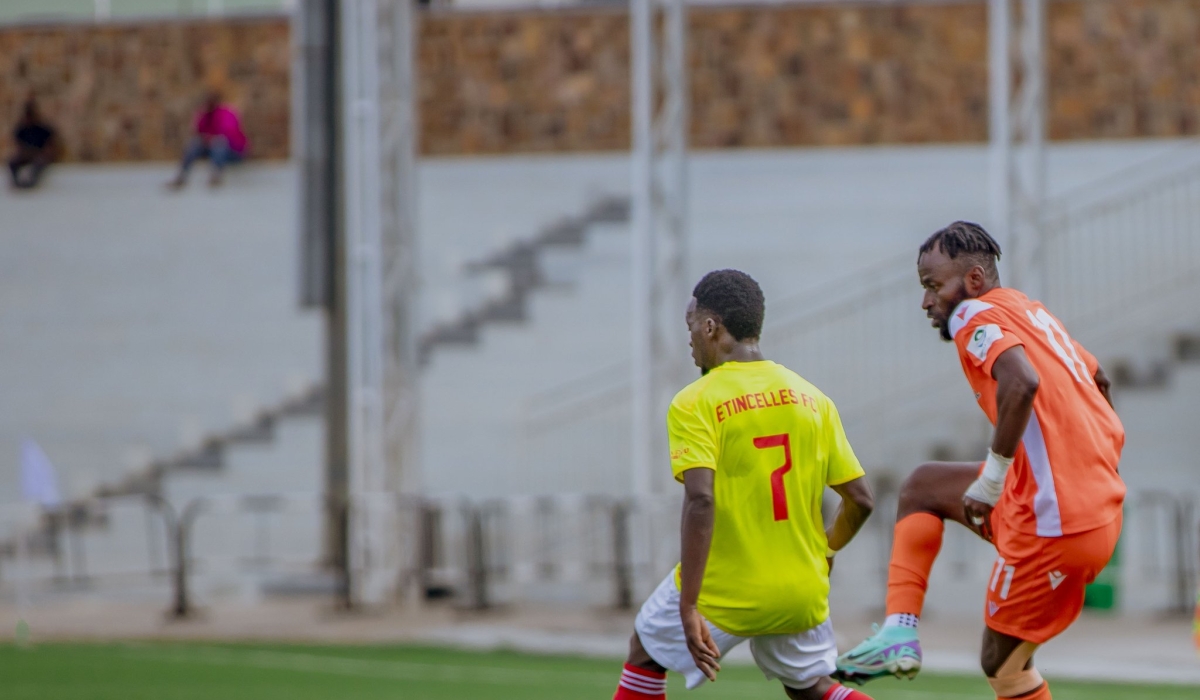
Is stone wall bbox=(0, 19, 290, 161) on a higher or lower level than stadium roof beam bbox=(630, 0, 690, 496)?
higher

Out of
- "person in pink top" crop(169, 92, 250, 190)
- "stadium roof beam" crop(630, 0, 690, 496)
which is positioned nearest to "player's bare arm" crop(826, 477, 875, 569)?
"stadium roof beam" crop(630, 0, 690, 496)

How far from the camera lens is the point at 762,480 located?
217 inches

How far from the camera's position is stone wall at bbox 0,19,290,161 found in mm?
23672

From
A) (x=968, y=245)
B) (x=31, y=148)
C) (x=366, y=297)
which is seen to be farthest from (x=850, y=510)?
(x=31, y=148)

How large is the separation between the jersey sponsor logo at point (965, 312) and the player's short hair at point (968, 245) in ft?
0.51

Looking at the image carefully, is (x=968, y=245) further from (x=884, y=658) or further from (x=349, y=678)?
(x=349, y=678)

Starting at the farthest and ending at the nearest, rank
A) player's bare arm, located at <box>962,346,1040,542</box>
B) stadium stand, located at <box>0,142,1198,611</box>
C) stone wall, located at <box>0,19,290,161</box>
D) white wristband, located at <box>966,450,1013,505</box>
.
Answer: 1. stone wall, located at <box>0,19,290,161</box>
2. stadium stand, located at <box>0,142,1198,611</box>
3. white wristband, located at <box>966,450,1013,505</box>
4. player's bare arm, located at <box>962,346,1040,542</box>

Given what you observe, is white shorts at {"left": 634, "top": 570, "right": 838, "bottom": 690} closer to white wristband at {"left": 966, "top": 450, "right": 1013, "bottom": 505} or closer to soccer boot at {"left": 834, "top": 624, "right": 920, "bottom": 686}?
soccer boot at {"left": 834, "top": 624, "right": 920, "bottom": 686}

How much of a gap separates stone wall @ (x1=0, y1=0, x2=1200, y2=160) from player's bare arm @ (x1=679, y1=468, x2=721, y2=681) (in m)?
17.3

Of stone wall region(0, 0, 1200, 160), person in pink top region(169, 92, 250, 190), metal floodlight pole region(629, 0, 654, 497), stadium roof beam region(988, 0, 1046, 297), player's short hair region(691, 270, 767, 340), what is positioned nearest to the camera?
player's short hair region(691, 270, 767, 340)

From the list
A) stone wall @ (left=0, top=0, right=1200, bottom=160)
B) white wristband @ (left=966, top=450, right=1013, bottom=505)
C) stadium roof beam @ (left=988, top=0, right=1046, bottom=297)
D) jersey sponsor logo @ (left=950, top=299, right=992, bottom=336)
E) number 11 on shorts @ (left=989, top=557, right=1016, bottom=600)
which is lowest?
number 11 on shorts @ (left=989, top=557, right=1016, bottom=600)

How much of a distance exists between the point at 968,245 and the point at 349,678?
7.22 metres

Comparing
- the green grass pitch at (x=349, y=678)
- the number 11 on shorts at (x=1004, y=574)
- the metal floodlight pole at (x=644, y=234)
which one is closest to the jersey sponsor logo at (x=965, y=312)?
the number 11 on shorts at (x=1004, y=574)

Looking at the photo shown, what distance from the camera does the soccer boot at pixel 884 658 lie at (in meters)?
5.44
